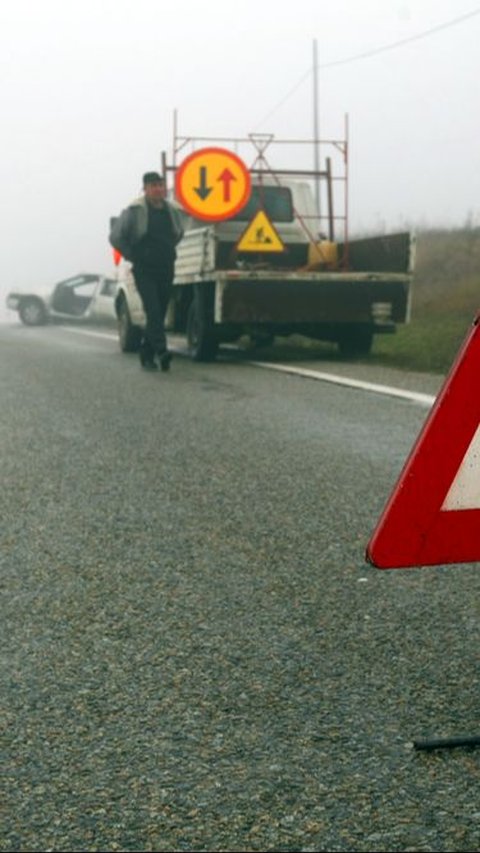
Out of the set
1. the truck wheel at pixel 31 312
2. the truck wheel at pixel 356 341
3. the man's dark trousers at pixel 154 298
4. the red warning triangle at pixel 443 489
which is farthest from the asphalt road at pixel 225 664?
the truck wheel at pixel 31 312

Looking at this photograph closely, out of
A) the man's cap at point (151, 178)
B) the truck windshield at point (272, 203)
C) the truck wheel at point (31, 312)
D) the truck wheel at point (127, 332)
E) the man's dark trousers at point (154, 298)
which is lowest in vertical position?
the truck wheel at point (31, 312)

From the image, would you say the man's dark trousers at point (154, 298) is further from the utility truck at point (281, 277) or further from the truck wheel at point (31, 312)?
the truck wheel at point (31, 312)

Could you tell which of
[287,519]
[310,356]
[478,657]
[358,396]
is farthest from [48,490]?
[310,356]

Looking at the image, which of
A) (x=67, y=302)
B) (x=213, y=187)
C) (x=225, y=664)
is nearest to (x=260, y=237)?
(x=213, y=187)

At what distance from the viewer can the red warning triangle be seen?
11.1 ft

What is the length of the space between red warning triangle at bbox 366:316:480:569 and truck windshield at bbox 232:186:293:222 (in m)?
16.3

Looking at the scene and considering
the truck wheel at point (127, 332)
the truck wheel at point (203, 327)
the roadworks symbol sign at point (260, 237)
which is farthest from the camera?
the truck wheel at point (127, 332)

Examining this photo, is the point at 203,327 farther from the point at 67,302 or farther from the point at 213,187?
the point at 67,302

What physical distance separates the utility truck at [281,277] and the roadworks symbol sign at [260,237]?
1 cm

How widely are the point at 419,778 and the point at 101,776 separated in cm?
62

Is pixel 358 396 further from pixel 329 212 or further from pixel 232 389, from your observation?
pixel 329 212

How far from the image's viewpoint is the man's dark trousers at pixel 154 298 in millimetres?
16719

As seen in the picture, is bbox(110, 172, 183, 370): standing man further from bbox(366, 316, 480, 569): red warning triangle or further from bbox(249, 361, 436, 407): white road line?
bbox(366, 316, 480, 569): red warning triangle

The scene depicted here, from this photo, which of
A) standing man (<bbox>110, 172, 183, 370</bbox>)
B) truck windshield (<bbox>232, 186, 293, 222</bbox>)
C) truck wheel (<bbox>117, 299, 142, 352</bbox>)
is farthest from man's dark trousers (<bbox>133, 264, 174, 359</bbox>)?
truck wheel (<bbox>117, 299, 142, 352</bbox>)
